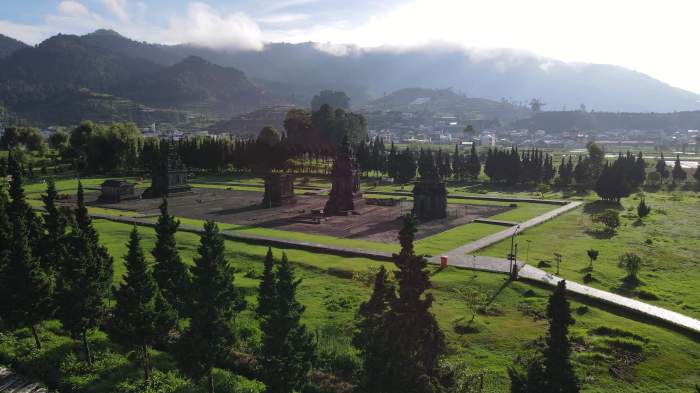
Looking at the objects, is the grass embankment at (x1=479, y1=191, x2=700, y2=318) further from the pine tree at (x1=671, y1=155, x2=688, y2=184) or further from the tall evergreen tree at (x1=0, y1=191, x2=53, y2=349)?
the tall evergreen tree at (x1=0, y1=191, x2=53, y2=349)

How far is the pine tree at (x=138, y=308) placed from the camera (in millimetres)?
26156

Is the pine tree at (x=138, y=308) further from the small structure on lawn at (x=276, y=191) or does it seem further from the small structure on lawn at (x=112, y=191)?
the small structure on lawn at (x=112, y=191)

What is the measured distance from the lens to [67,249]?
1225 inches

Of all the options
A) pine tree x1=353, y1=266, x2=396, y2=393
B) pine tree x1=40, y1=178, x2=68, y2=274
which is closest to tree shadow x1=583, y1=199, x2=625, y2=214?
pine tree x1=353, y1=266, x2=396, y2=393

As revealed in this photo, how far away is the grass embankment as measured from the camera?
127ft

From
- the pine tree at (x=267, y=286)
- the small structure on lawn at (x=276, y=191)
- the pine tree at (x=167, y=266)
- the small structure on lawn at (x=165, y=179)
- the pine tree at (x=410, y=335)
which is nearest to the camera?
the pine tree at (x=410, y=335)

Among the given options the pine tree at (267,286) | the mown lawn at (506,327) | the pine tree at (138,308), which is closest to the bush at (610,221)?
the mown lawn at (506,327)

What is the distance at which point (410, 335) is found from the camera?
20.5 m

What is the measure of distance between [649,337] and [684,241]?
3245 centimetres

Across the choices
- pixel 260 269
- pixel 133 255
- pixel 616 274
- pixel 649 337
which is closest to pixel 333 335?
pixel 133 255

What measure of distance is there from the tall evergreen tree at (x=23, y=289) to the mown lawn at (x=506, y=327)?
8.78m

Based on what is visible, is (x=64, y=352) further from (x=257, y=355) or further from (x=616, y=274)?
(x=616, y=274)

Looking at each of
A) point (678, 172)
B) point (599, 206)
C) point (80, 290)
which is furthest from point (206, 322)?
point (678, 172)

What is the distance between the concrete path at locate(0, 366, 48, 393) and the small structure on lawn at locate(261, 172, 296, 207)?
5393 cm
